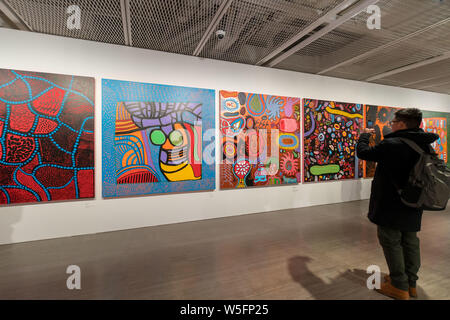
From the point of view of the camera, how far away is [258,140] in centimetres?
430

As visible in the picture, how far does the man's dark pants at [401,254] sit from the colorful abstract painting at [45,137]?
3.62m

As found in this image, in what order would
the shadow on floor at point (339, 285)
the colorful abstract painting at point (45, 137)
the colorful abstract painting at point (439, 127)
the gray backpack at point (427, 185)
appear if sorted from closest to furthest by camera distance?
the gray backpack at point (427, 185) < the shadow on floor at point (339, 285) < the colorful abstract painting at point (45, 137) < the colorful abstract painting at point (439, 127)

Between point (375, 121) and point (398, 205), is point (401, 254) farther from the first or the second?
point (375, 121)

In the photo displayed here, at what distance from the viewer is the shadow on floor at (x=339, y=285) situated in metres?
1.84

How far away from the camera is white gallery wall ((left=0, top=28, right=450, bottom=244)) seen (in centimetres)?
300

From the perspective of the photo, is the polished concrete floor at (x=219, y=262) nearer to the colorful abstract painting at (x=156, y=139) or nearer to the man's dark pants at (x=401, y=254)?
the man's dark pants at (x=401, y=254)

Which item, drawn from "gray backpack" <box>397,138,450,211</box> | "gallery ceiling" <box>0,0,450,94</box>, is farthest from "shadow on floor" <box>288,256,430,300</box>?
"gallery ceiling" <box>0,0,450,94</box>

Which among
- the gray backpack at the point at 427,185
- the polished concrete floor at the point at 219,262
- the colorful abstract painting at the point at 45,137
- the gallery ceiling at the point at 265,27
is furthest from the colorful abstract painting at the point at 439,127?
the colorful abstract painting at the point at 45,137

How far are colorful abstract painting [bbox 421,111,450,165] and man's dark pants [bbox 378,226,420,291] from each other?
618 cm

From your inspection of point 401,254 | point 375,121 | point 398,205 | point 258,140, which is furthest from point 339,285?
point 375,121

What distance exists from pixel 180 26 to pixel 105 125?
5.90 feet

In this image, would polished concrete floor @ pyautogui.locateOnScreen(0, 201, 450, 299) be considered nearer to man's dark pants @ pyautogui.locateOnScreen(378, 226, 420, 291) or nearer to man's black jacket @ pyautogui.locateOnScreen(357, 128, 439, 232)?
man's dark pants @ pyautogui.locateOnScreen(378, 226, 420, 291)

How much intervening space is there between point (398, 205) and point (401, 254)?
400mm
